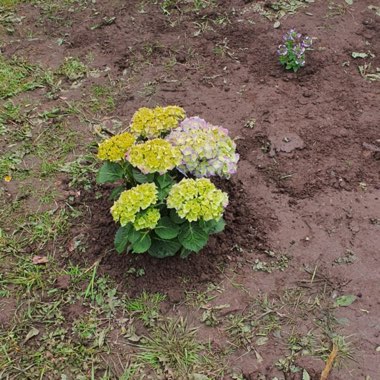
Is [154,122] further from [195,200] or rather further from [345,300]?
[345,300]

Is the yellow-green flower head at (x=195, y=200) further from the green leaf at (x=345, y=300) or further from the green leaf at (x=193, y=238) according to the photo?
the green leaf at (x=345, y=300)

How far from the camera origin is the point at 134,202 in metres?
2.73

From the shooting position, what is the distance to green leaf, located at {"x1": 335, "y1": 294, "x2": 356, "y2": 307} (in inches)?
116

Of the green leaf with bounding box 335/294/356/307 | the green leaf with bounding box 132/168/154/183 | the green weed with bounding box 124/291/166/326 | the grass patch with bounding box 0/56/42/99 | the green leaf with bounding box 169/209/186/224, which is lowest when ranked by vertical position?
the grass patch with bounding box 0/56/42/99

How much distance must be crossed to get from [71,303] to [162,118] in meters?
1.20

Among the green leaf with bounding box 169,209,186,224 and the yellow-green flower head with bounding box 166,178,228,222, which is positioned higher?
the yellow-green flower head with bounding box 166,178,228,222

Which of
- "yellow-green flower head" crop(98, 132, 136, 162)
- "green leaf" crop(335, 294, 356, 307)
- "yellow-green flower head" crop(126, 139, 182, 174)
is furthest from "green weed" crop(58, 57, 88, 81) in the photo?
"green leaf" crop(335, 294, 356, 307)

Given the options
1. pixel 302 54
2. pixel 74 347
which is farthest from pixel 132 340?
pixel 302 54

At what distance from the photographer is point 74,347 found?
9.48 feet

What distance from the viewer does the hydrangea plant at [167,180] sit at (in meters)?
2.75

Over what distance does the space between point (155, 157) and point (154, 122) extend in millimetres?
323

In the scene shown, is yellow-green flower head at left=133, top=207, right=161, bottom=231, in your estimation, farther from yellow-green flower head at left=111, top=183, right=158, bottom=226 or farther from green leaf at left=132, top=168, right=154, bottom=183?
green leaf at left=132, top=168, right=154, bottom=183

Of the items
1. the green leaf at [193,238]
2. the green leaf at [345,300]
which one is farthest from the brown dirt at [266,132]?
the green leaf at [193,238]

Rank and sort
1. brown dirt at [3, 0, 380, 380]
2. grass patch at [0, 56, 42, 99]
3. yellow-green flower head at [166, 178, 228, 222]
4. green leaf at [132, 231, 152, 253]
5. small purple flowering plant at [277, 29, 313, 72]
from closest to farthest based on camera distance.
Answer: yellow-green flower head at [166, 178, 228, 222] < green leaf at [132, 231, 152, 253] < brown dirt at [3, 0, 380, 380] < small purple flowering plant at [277, 29, 313, 72] < grass patch at [0, 56, 42, 99]
